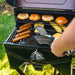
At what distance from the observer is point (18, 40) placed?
2432mm

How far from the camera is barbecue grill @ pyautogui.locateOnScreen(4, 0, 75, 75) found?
7.40 ft

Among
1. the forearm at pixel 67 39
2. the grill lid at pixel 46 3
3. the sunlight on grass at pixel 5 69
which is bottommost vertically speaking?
the sunlight on grass at pixel 5 69

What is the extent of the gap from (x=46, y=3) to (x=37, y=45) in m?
0.93

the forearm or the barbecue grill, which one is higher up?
the forearm

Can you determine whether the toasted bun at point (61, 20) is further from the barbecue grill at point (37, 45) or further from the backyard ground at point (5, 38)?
the backyard ground at point (5, 38)

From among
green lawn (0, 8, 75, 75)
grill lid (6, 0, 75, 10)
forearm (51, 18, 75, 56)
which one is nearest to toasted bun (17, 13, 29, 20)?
grill lid (6, 0, 75, 10)

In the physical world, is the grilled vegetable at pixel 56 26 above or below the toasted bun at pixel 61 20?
below

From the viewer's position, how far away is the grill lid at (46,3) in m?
2.53

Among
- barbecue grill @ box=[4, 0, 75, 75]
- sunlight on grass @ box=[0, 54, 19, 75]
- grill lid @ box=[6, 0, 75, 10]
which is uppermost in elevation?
grill lid @ box=[6, 0, 75, 10]

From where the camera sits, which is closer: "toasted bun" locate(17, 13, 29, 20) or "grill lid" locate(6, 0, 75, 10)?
"grill lid" locate(6, 0, 75, 10)

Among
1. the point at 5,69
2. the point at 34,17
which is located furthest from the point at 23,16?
the point at 5,69

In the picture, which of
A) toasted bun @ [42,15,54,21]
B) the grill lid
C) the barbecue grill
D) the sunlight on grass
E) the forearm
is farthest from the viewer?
the sunlight on grass

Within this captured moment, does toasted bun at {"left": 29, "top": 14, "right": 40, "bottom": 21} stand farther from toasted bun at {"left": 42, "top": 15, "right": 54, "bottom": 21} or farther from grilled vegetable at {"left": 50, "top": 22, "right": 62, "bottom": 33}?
grilled vegetable at {"left": 50, "top": 22, "right": 62, "bottom": 33}

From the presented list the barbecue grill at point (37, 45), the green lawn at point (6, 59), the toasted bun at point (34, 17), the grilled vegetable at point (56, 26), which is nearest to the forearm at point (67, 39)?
the barbecue grill at point (37, 45)
